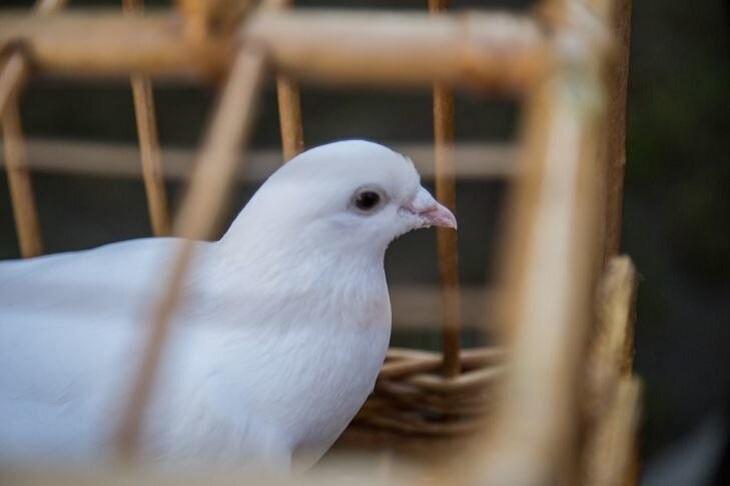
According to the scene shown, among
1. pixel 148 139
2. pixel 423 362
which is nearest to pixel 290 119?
pixel 148 139

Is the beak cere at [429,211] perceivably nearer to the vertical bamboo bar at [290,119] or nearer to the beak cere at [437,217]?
the beak cere at [437,217]

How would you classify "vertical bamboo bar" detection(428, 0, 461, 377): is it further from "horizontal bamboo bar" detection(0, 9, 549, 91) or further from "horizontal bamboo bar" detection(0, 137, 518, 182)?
"horizontal bamboo bar" detection(0, 9, 549, 91)

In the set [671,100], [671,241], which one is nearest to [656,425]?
[671,241]

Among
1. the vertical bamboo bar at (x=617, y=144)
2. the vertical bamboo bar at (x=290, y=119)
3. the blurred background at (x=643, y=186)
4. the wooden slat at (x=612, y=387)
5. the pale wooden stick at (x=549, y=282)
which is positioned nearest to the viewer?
the pale wooden stick at (x=549, y=282)

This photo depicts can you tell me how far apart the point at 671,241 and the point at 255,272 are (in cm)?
91

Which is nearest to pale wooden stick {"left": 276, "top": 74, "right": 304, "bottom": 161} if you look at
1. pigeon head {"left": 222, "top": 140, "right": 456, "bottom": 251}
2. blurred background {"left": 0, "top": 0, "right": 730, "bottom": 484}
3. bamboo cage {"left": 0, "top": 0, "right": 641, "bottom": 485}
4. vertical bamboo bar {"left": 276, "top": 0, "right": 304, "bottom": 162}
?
vertical bamboo bar {"left": 276, "top": 0, "right": 304, "bottom": 162}

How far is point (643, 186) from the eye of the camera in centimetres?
136

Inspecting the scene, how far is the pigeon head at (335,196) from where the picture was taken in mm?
558

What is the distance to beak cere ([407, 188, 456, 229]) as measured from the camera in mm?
600

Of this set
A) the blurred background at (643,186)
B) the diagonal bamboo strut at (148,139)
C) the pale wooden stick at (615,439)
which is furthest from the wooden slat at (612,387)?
the blurred background at (643,186)

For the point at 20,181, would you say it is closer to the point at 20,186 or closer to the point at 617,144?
the point at 20,186

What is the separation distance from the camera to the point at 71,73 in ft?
1.26

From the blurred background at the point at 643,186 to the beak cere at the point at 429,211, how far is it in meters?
0.63

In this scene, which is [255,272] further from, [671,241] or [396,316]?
[671,241]
